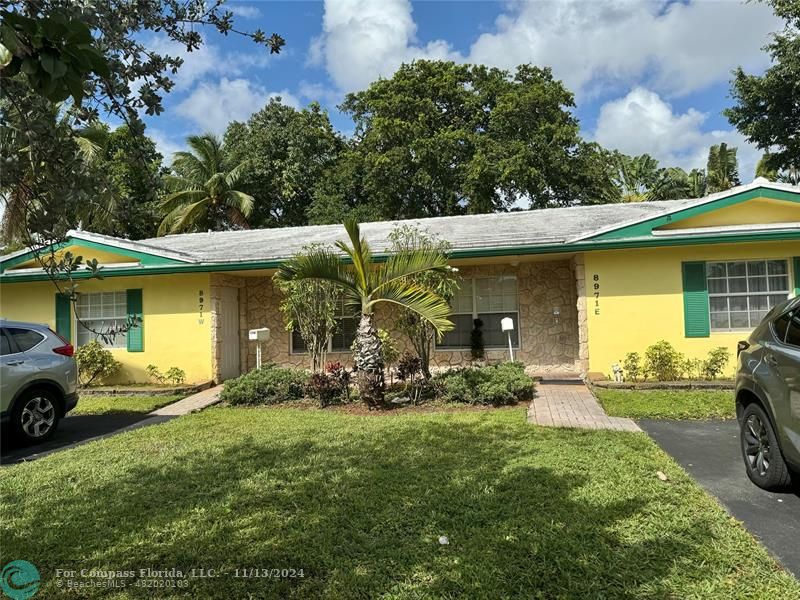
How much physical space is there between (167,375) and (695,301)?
11.0m

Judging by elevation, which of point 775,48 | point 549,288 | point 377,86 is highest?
point 377,86

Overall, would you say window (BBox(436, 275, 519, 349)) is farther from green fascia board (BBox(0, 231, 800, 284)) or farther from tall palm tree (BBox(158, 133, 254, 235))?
tall palm tree (BBox(158, 133, 254, 235))

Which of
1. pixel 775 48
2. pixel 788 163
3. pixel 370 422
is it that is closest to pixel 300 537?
pixel 370 422

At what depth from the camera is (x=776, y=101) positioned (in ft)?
63.8

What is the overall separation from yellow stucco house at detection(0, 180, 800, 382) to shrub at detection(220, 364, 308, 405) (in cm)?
231

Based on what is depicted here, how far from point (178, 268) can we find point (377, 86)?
Result: 18.2 meters

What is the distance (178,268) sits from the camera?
443 inches

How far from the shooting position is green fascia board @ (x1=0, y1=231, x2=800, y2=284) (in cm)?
928

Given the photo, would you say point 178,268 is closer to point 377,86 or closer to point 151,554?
point 151,554

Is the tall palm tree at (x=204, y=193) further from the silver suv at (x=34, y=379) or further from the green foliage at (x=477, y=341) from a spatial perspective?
the silver suv at (x=34, y=379)

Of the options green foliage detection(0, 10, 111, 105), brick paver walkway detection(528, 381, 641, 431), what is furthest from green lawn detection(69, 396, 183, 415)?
green foliage detection(0, 10, 111, 105)

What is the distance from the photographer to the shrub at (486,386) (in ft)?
28.4

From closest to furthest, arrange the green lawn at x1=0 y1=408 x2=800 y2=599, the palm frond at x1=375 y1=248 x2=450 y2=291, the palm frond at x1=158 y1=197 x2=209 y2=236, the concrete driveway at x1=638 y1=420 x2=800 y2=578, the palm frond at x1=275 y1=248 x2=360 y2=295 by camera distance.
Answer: the green lawn at x1=0 y1=408 x2=800 y2=599 → the concrete driveway at x1=638 y1=420 x2=800 y2=578 → the palm frond at x1=275 y1=248 x2=360 y2=295 → the palm frond at x1=375 y1=248 x2=450 y2=291 → the palm frond at x1=158 y1=197 x2=209 y2=236

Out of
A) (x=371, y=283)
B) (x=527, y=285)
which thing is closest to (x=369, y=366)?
(x=371, y=283)
